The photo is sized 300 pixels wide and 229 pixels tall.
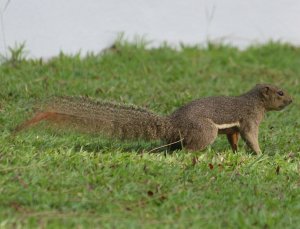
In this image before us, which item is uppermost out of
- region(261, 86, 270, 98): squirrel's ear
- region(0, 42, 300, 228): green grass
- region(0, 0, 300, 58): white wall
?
region(0, 0, 300, 58): white wall

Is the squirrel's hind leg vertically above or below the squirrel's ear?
below

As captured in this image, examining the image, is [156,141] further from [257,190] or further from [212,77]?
[212,77]

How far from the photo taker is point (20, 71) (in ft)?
28.5

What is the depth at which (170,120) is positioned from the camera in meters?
6.61

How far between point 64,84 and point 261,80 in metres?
2.54

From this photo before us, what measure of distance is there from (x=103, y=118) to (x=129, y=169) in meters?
0.76

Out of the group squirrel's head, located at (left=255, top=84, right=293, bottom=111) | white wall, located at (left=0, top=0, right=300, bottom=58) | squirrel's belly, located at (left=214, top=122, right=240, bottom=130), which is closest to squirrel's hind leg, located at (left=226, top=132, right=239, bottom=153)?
squirrel's belly, located at (left=214, top=122, right=240, bottom=130)

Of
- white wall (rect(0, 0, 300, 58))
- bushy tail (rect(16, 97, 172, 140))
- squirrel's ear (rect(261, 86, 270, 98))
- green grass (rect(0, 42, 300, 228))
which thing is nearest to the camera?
green grass (rect(0, 42, 300, 228))

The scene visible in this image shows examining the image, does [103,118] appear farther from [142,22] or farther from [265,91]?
[142,22]

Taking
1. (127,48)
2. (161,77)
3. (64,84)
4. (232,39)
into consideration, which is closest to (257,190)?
(64,84)

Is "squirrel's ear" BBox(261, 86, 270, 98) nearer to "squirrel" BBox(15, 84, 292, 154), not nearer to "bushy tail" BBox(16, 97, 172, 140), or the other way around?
"squirrel" BBox(15, 84, 292, 154)

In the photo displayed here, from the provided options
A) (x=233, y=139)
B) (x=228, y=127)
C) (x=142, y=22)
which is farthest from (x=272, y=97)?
(x=142, y=22)

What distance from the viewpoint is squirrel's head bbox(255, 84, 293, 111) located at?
7.56 m

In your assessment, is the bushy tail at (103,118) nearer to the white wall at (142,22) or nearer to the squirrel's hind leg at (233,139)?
the squirrel's hind leg at (233,139)
